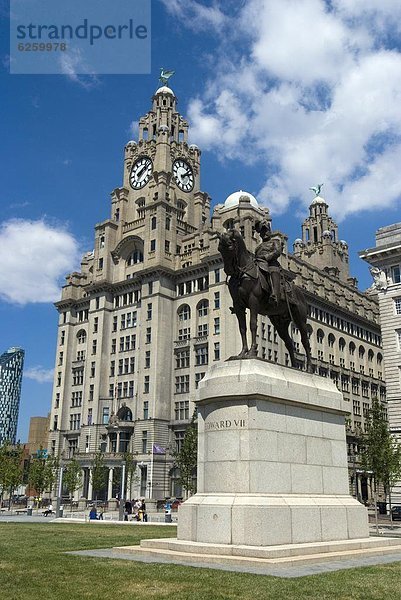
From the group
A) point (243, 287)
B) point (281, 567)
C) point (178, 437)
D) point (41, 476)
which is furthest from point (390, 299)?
point (41, 476)

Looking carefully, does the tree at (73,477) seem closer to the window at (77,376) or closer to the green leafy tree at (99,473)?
the green leafy tree at (99,473)

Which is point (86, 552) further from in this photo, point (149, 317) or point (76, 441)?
point (76, 441)

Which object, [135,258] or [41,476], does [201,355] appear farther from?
[41,476]

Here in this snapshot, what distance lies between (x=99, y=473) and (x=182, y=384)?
1752 centimetres

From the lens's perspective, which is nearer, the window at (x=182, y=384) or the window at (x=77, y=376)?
the window at (x=182, y=384)

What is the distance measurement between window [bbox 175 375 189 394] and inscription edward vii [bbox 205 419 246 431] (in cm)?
7170

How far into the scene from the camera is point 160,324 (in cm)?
9294

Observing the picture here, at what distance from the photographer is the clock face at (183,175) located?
359 feet

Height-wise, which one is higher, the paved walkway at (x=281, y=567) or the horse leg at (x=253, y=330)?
the horse leg at (x=253, y=330)

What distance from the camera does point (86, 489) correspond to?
303ft

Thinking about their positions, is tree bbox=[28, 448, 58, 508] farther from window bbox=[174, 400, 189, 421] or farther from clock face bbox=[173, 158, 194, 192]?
clock face bbox=[173, 158, 194, 192]

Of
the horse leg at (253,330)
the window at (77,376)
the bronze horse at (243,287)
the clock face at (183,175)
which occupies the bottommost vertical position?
the horse leg at (253,330)

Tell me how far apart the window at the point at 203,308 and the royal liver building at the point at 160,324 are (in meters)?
0.20

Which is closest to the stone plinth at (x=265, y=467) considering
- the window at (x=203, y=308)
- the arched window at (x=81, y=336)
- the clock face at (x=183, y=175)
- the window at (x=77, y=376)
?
the window at (x=203, y=308)
